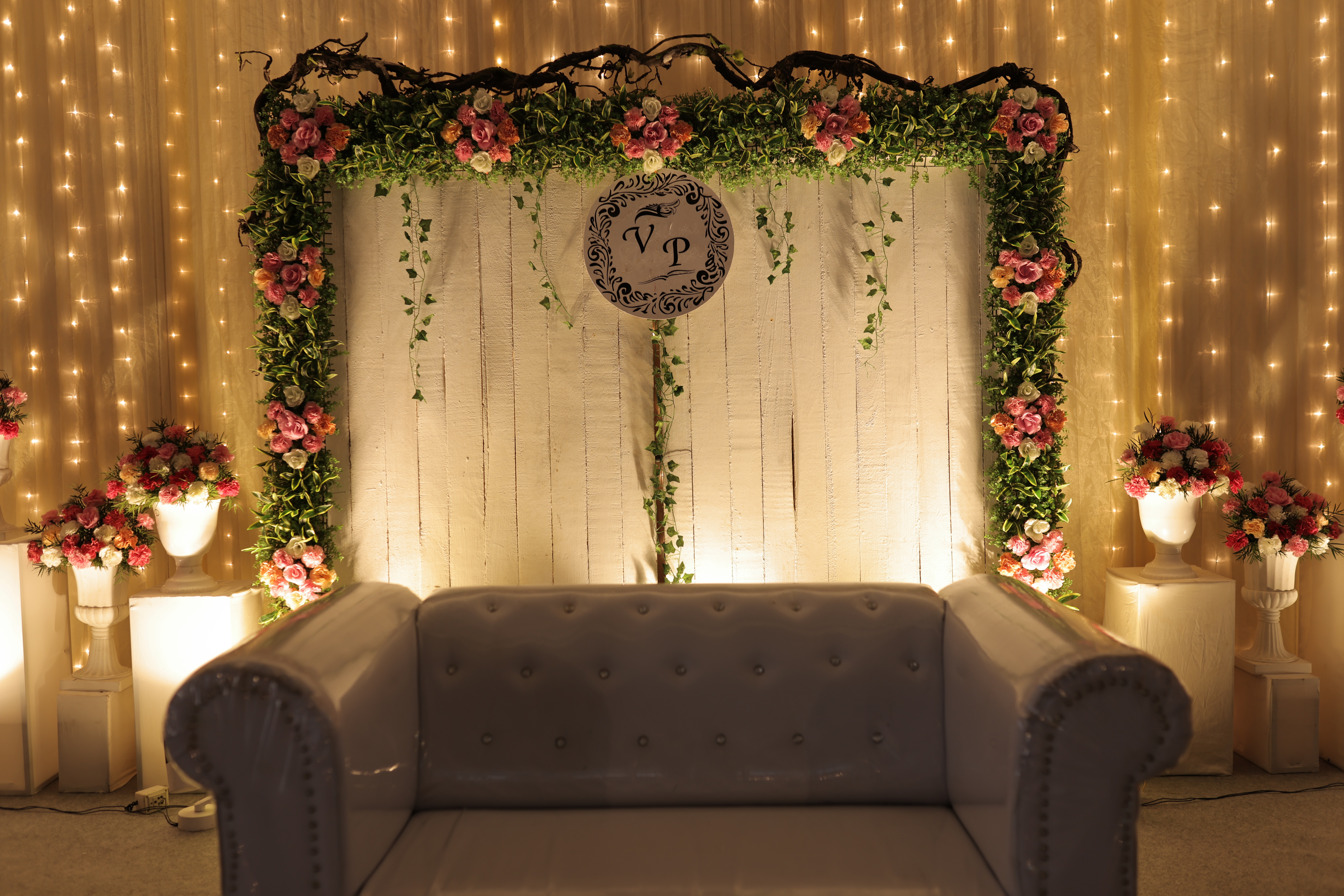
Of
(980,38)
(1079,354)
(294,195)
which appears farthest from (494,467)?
(980,38)


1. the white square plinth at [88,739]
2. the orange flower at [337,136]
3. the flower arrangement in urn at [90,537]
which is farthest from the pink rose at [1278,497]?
the white square plinth at [88,739]

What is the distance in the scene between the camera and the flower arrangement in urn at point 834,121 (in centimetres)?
278

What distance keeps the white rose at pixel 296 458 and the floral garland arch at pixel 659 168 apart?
0.01 meters

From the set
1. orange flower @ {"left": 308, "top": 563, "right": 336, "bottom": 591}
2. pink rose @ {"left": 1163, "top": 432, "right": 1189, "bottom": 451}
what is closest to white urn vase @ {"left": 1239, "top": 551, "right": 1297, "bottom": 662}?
pink rose @ {"left": 1163, "top": 432, "right": 1189, "bottom": 451}

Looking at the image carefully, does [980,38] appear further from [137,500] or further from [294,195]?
[137,500]

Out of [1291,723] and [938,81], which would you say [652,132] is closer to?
[938,81]

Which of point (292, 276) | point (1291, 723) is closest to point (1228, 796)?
point (1291, 723)

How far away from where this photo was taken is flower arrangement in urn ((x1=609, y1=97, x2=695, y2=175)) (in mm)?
2793

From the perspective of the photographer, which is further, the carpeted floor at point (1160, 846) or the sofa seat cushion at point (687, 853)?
the carpeted floor at point (1160, 846)

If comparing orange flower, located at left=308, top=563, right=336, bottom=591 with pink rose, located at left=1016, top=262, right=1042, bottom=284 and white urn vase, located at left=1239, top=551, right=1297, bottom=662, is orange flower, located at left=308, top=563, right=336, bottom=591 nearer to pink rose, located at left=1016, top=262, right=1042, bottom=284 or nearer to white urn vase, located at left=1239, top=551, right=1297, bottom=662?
pink rose, located at left=1016, top=262, right=1042, bottom=284

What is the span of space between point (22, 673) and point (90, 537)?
0.57 meters

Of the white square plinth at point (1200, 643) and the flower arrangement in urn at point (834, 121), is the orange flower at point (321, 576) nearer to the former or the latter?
the flower arrangement in urn at point (834, 121)

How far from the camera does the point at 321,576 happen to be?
2.94 m

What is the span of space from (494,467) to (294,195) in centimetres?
121
